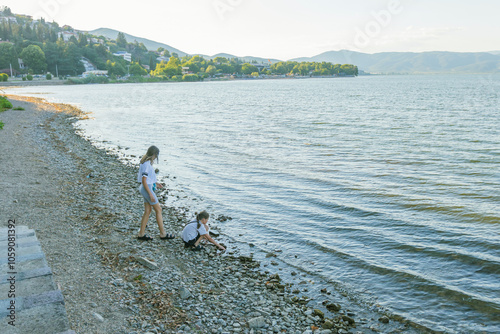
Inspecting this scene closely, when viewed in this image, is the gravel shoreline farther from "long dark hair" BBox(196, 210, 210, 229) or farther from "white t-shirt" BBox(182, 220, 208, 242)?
"long dark hair" BBox(196, 210, 210, 229)

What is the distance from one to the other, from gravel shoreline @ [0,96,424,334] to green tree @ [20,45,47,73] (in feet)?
663

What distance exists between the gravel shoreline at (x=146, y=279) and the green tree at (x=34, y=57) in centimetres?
20217

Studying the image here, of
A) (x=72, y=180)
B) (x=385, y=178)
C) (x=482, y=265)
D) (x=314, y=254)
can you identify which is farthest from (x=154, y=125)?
(x=482, y=265)

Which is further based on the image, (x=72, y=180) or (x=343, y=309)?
(x=72, y=180)

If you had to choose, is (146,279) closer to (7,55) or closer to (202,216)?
(202,216)

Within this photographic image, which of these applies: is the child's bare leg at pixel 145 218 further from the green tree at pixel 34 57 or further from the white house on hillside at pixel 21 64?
the white house on hillside at pixel 21 64

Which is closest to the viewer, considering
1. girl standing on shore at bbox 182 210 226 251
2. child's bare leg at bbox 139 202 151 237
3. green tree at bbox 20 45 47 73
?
child's bare leg at bbox 139 202 151 237

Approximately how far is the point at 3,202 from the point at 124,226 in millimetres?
4216

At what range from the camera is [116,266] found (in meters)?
9.31

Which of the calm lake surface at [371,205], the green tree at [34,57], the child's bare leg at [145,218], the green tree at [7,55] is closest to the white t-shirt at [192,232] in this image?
the child's bare leg at [145,218]

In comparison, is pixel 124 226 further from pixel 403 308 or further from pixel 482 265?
pixel 482 265

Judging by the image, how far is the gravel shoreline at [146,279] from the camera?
7.40 metres

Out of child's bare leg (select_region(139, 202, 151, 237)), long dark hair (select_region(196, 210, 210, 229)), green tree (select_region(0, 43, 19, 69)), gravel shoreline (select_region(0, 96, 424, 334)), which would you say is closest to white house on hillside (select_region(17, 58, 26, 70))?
green tree (select_region(0, 43, 19, 69))

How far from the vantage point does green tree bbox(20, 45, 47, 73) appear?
184 m
